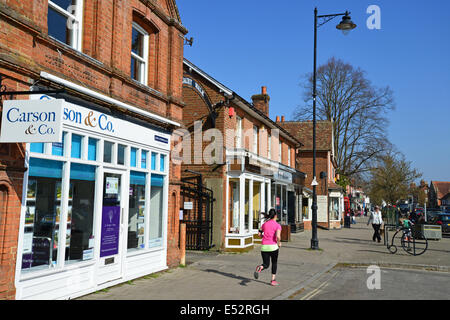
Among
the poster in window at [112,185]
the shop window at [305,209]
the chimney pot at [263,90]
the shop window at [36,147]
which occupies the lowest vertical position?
the shop window at [305,209]

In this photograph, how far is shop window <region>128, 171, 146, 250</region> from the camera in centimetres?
961

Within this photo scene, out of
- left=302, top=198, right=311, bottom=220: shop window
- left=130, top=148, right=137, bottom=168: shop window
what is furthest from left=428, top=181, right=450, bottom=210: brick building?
left=130, top=148, right=137, bottom=168: shop window

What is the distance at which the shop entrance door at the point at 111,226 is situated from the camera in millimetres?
8367

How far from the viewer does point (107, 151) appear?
28.3 ft

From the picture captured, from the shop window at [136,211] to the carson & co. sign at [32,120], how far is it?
3.80 meters

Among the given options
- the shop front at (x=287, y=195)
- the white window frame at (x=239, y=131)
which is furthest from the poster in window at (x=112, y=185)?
the shop front at (x=287, y=195)

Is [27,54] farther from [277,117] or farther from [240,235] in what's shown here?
[277,117]

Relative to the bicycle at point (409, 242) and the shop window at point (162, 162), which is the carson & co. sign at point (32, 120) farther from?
the bicycle at point (409, 242)

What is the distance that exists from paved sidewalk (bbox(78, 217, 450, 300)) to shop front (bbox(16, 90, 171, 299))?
57 cm

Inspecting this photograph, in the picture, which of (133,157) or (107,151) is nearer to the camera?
(107,151)

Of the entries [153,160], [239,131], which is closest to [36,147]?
[153,160]

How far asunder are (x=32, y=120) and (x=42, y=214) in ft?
6.04

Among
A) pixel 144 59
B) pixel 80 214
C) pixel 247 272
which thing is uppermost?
pixel 144 59

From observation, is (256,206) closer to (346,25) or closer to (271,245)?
(346,25)
